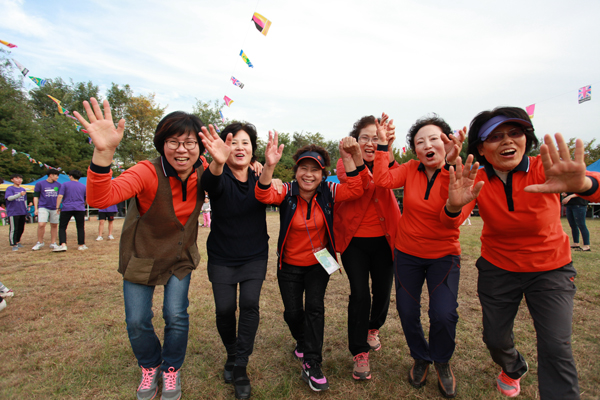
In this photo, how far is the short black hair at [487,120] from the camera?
7.67ft

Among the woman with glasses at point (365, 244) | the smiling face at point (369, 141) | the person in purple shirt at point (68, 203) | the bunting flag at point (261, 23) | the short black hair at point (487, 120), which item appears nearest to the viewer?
the short black hair at point (487, 120)

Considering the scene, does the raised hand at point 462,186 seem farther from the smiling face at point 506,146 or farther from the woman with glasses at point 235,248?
the woman with glasses at point 235,248

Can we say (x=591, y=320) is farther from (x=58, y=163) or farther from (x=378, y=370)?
(x=58, y=163)

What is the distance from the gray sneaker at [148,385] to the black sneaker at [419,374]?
82.0 inches

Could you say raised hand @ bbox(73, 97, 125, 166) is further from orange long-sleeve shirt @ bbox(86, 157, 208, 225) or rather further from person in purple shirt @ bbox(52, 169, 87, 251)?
person in purple shirt @ bbox(52, 169, 87, 251)

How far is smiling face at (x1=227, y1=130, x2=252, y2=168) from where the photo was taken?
2818mm

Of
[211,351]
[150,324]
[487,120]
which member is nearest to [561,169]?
[487,120]

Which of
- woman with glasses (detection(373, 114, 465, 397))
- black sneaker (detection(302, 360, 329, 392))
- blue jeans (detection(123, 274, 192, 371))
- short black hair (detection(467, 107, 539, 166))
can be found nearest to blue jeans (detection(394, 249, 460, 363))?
woman with glasses (detection(373, 114, 465, 397))

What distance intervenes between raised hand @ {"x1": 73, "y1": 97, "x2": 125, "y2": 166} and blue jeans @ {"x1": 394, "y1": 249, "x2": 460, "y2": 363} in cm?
240

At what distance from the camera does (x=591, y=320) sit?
3570mm

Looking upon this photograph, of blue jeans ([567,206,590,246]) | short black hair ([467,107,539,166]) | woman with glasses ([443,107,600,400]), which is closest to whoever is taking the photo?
woman with glasses ([443,107,600,400])

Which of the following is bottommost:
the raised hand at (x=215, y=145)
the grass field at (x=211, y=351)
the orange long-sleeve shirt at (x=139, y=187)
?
the grass field at (x=211, y=351)

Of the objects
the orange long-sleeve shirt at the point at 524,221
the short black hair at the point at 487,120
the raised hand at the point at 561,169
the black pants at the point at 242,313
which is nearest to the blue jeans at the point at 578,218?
the short black hair at the point at 487,120

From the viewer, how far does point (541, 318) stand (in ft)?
7.01
